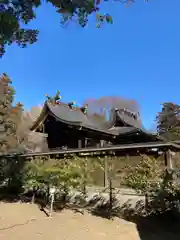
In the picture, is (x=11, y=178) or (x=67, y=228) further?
(x=11, y=178)

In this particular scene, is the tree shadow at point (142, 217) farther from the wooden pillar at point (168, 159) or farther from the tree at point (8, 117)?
the tree at point (8, 117)

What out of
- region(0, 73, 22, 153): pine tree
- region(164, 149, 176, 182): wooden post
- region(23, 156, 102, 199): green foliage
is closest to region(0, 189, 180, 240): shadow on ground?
region(23, 156, 102, 199): green foliage

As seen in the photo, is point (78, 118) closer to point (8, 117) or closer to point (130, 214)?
point (8, 117)

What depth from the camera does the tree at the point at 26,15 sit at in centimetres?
476

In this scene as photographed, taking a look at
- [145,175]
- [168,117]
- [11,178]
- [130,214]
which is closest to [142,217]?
[130,214]

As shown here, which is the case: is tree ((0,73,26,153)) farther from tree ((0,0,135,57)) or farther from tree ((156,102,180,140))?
tree ((156,102,180,140))

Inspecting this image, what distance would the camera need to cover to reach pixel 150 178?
932 cm

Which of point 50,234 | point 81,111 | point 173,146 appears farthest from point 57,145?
point 50,234

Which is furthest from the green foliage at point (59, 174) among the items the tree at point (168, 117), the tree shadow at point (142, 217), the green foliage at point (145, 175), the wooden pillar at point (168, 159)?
the tree at point (168, 117)

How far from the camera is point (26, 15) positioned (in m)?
5.09

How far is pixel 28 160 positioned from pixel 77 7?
27.7ft

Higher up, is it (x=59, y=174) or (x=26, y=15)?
(x=26, y=15)

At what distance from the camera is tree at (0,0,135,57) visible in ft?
15.6

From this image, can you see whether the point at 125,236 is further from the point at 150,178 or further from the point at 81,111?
the point at 81,111
